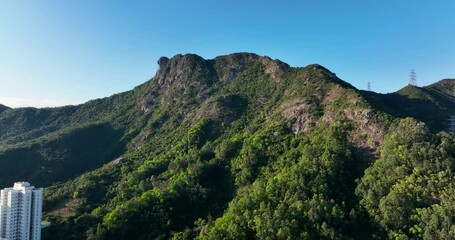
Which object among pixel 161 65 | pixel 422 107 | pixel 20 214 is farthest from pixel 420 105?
pixel 20 214

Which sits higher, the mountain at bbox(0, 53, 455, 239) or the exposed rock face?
the exposed rock face

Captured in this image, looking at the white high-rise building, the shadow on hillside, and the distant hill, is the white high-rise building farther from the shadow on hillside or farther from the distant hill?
the shadow on hillside

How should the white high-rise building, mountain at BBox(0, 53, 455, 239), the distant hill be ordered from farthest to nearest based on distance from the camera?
the distant hill → the white high-rise building → mountain at BBox(0, 53, 455, 239)

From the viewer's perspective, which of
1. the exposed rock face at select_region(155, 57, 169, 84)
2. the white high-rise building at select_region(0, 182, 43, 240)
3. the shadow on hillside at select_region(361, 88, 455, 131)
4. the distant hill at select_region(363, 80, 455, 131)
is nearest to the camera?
the white high-rise building at select_region(0, 182, 43, 240)

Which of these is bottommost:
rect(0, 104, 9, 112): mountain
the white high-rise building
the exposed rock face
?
the white high-rise building

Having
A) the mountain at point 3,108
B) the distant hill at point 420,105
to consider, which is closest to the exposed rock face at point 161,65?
the mountain at point 3,108

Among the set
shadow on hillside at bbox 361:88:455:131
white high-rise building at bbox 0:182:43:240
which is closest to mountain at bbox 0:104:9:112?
white high-rise building at bbox 0:182:43:240

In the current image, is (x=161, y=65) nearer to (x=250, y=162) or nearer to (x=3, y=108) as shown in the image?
(x=3, y=108)

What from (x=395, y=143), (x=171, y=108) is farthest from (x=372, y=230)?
(x=171, y=108)
